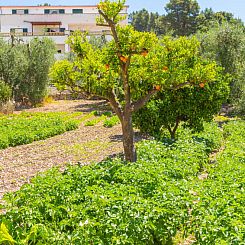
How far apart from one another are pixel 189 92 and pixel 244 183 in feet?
23.4

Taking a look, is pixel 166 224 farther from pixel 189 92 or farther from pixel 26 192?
pixel 189 92

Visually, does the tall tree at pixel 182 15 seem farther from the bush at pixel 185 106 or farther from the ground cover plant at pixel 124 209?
the ground cover plant at pixel 124 209

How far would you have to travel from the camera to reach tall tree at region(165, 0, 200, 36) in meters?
60.7

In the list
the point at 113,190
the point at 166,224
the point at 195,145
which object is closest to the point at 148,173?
the point at 113,190

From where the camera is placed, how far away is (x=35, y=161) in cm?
1269

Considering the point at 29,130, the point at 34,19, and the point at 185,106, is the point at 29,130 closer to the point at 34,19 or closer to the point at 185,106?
the point at 185,106

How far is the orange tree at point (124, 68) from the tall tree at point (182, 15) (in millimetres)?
51624

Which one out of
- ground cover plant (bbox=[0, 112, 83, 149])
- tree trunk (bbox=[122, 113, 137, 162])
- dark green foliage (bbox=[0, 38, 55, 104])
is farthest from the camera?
dark green foliage (bbox=[0, 38, 55, 104])

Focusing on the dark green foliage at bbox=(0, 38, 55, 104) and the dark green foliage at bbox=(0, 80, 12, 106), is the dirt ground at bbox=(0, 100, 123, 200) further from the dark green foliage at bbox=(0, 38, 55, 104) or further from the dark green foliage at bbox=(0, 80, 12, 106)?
the dark green foliage at bbox=(0, 38, 55, 104)

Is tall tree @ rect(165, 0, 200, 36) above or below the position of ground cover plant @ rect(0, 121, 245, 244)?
above

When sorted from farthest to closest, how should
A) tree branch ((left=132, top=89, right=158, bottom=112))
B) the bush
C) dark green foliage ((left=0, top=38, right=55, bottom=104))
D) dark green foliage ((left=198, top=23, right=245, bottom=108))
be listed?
dark green foliage ((left=0, top=38, right=55, bottom=104))
dark green foliage ((left=198, top=23, right=245, bottom=108))
the bush
tree branch ((left=132, top=89, right=158, bottom=112))

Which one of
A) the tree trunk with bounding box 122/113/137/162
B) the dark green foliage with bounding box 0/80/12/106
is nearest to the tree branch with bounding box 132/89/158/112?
the tree trunk with bounding box 122/113/137/162

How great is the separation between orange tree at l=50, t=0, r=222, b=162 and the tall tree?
51624 mm

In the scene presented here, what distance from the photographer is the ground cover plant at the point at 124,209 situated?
509 cm
